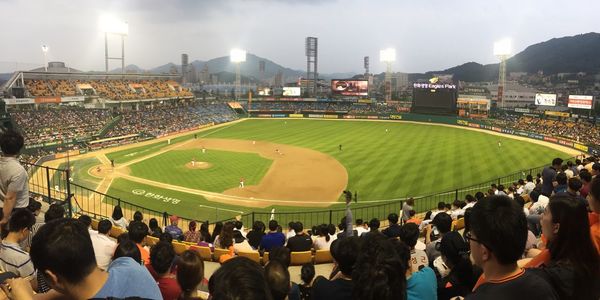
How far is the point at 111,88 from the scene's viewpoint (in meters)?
78.4

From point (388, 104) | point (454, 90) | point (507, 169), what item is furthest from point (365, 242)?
point (388, 104)

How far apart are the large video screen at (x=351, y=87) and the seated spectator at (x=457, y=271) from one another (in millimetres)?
95839

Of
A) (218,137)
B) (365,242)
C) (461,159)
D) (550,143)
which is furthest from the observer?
(218,137)

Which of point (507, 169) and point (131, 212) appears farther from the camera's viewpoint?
point (507, 169)

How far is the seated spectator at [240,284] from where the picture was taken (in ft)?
9.00

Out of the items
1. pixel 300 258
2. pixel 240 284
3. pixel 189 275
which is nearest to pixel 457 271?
pixel 189 275

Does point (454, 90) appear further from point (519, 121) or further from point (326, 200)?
point (326, 200)

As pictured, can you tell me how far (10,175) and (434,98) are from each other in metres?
83.1

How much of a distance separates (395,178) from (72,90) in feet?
203

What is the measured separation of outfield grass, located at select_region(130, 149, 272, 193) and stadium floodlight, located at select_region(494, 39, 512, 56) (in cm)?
6081

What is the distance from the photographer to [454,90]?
79.9m

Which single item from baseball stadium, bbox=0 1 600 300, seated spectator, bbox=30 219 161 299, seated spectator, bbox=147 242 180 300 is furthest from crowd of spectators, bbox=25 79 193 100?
seated spectator, bbox=30 219 161 299

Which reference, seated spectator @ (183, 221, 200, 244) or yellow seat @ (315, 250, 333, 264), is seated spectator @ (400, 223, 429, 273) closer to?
yellow seat @ (315, 250, 333, 264)

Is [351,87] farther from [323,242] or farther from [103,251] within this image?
[103,251]
